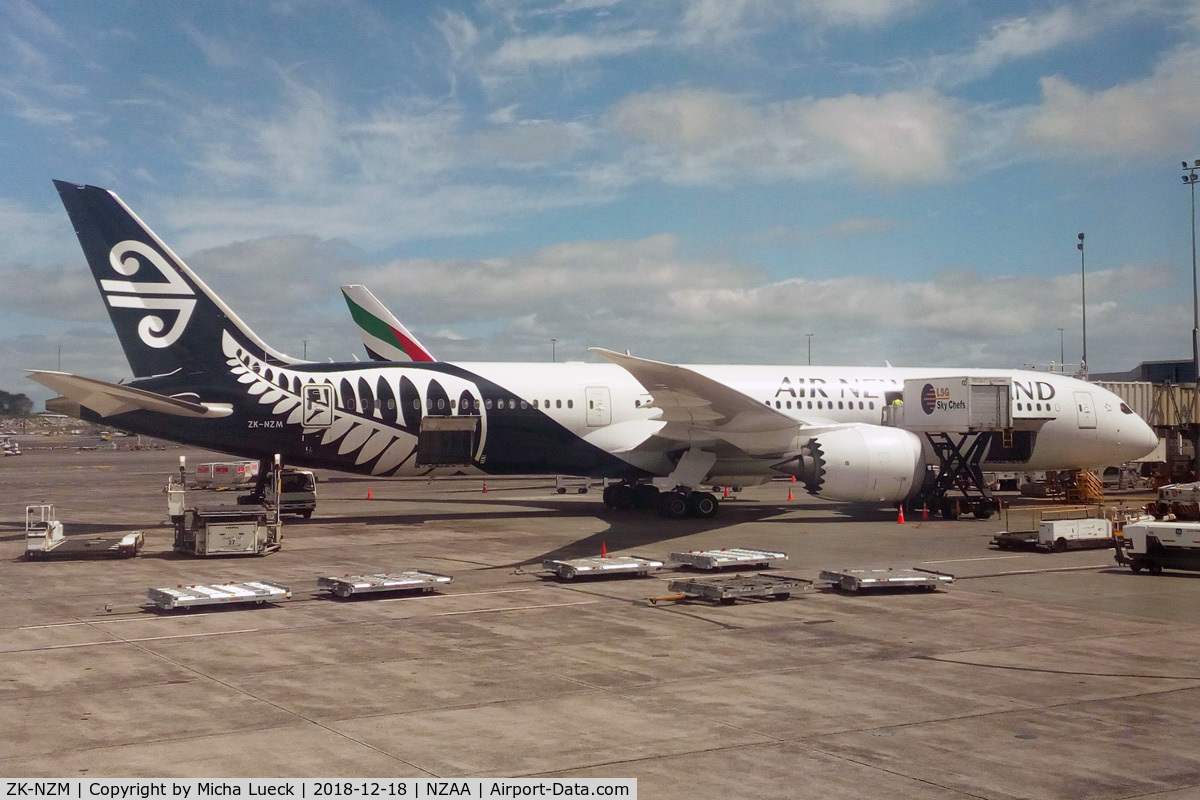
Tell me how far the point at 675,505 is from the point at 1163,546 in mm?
11989

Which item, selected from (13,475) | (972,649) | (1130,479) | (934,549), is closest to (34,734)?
(972,649)

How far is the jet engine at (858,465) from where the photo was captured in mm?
24969

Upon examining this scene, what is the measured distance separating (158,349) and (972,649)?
19981 mm

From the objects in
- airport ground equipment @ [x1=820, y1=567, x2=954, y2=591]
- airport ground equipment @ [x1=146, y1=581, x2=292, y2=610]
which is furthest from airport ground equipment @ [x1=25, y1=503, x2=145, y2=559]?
airport ground equipment @ [x1=820, y1=567, x2=954, y2=591]

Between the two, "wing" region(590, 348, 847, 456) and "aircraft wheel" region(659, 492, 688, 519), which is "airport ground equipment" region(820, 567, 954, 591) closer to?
"wing" region(590, 348, 847, 456)

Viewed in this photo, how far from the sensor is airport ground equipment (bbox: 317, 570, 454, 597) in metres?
15.3

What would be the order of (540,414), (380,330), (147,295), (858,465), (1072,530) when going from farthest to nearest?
(380,330), (540,414), (858,465), (147,295), (1072,530)

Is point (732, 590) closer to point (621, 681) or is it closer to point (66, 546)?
point (621, 681)

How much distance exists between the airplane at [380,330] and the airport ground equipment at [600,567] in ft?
92.0

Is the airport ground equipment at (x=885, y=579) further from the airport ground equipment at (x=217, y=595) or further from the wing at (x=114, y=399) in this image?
the wing at (x=114, y=399)

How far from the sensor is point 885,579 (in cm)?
1589

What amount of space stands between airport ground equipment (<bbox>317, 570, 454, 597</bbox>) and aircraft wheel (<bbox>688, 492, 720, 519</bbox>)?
11.8 meters

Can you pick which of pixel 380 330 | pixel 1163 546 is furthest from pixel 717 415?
pixel 380 330

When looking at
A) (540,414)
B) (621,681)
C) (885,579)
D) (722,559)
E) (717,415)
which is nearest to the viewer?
(621,681)
